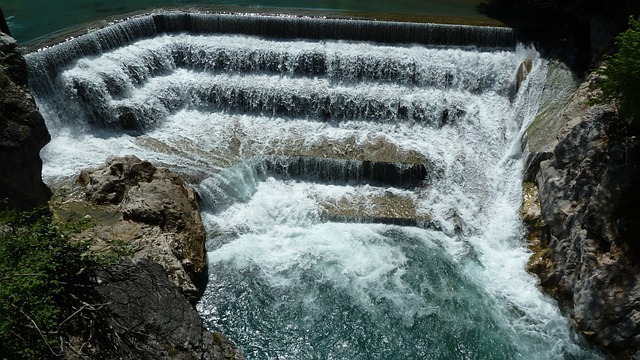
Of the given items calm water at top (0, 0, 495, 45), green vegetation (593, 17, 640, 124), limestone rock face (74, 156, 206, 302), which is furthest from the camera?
calm water at top (0, 0, 495, 45)

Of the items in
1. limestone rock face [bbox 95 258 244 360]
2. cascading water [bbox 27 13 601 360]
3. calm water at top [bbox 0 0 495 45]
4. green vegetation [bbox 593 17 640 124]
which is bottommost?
cascading water [bbox 27 13 601 360]

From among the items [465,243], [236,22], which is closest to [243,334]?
[465,243]

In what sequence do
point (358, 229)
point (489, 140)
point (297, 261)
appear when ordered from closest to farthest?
point (297, 261) → point (358, 229) → point (489, 140)

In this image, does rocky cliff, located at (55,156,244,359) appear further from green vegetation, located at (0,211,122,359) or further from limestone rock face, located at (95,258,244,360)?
green vegetation, located at (0,211,122,359)

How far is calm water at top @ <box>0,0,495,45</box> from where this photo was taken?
15.9 metres

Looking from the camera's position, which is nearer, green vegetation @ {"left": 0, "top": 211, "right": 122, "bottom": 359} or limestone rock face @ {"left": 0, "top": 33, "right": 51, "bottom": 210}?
green vegetation @ {"left": 0, "top": 211, "right": 122, "bottom": 359}

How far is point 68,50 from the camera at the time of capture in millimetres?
13008

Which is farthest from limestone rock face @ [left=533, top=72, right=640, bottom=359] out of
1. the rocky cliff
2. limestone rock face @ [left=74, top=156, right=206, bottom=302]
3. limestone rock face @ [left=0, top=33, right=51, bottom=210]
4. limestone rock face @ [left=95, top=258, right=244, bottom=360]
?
limestone rock face @ [left=0, top=33, right=51, bottom=210]

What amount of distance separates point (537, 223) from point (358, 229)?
12.2 feet

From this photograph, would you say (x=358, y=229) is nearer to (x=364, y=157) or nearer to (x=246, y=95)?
(x=364, y=157)

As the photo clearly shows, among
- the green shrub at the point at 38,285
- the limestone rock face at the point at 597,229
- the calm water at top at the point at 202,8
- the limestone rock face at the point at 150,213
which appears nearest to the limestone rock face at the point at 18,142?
the limestone rock face at the point at 150,213

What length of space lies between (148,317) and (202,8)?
14.2m

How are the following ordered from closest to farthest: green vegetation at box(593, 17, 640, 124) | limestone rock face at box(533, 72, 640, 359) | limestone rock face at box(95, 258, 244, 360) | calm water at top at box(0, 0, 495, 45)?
limestone rock face at box(95, 258, 244, 360) < green vegetation at box(593, 17, 640, 124) < limestone rock face at box(533, 72, 640, 359) < calm water at top at box(0, 0, 495, 45)

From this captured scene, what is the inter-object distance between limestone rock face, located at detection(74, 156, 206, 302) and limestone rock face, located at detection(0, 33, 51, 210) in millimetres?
785
